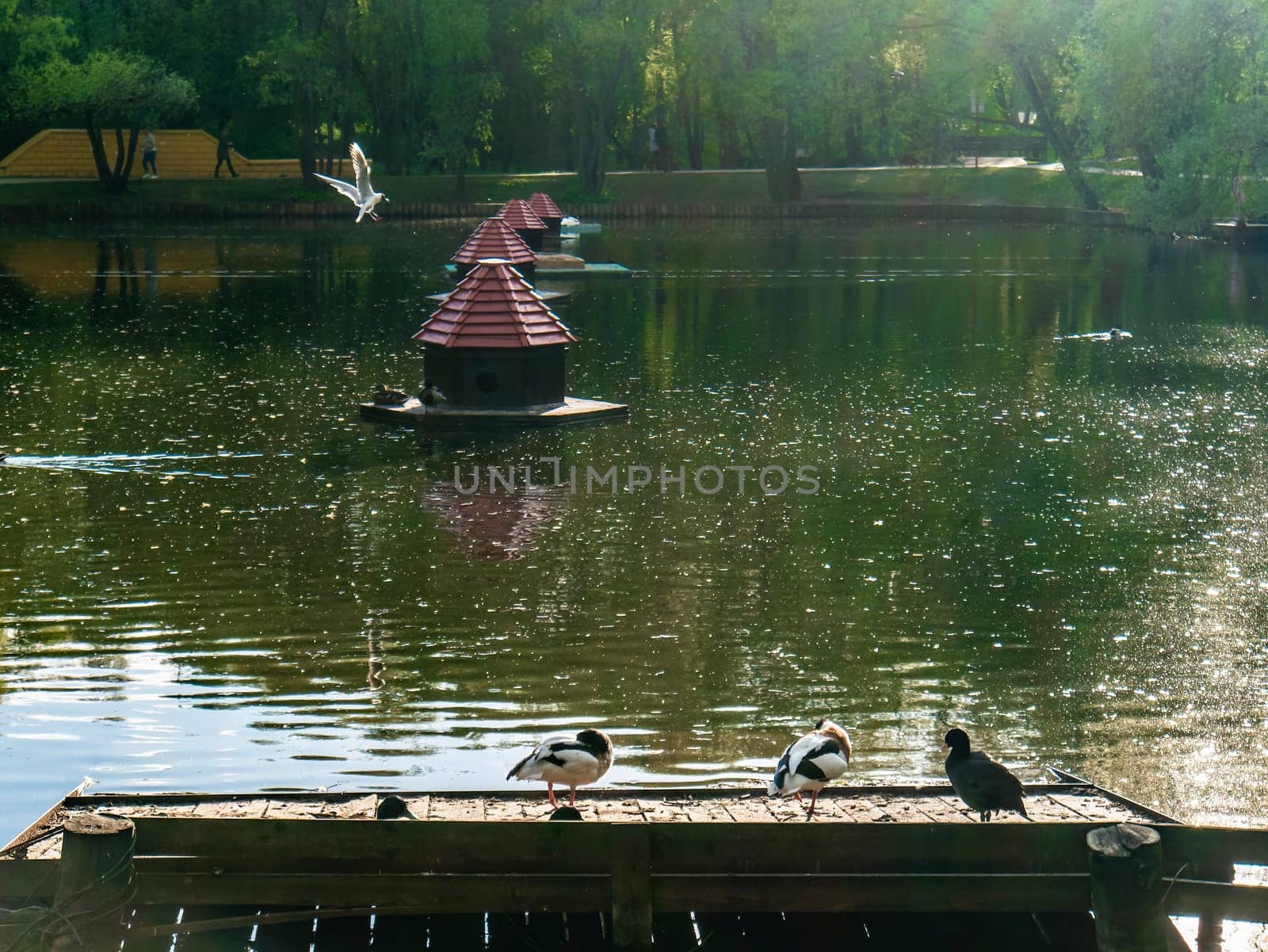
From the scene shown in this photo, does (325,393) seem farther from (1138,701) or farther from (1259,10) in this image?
(1259,10)

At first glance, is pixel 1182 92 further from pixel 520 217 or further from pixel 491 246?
pixel 491 246

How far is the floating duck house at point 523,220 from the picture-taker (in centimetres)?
5250

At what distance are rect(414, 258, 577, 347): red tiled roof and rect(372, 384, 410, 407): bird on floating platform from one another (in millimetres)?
1015

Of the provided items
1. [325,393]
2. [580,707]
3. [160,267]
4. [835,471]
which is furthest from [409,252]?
[580,707]

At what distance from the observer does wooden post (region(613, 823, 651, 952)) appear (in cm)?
917

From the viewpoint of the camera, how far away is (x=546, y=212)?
58344 millimetres

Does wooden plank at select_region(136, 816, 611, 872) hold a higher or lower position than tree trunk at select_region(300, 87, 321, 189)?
lower

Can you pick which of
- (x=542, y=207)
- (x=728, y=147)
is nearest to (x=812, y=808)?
(x=542, y=207)

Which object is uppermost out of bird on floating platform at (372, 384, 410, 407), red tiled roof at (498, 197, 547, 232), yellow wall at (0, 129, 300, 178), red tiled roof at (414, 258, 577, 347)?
yellow wall at (0, 129, 300, 178)

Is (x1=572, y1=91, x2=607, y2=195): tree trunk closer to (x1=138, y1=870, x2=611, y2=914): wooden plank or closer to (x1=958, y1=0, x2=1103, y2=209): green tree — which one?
(x1=958, y1=0, x2=1103, y2=209): green tree

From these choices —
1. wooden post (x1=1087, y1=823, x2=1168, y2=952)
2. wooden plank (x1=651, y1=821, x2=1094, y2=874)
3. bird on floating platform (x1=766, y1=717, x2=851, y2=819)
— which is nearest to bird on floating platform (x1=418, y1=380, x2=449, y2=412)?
bird on floating platform (x1=766, y1=717, x2=851, y2=819)

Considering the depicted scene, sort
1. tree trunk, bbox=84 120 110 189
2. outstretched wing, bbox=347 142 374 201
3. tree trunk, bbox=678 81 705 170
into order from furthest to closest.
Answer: tree trunk, bbox=678 81 705 170, tree trunk, bbox=84 120 110 189, outstretched wing, bbox=347 142 374 201

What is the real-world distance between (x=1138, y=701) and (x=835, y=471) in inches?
376

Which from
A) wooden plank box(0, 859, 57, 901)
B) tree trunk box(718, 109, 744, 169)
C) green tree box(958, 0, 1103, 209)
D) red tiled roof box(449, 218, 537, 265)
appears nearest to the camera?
wooden plank box(0, 859, 57, 901)
